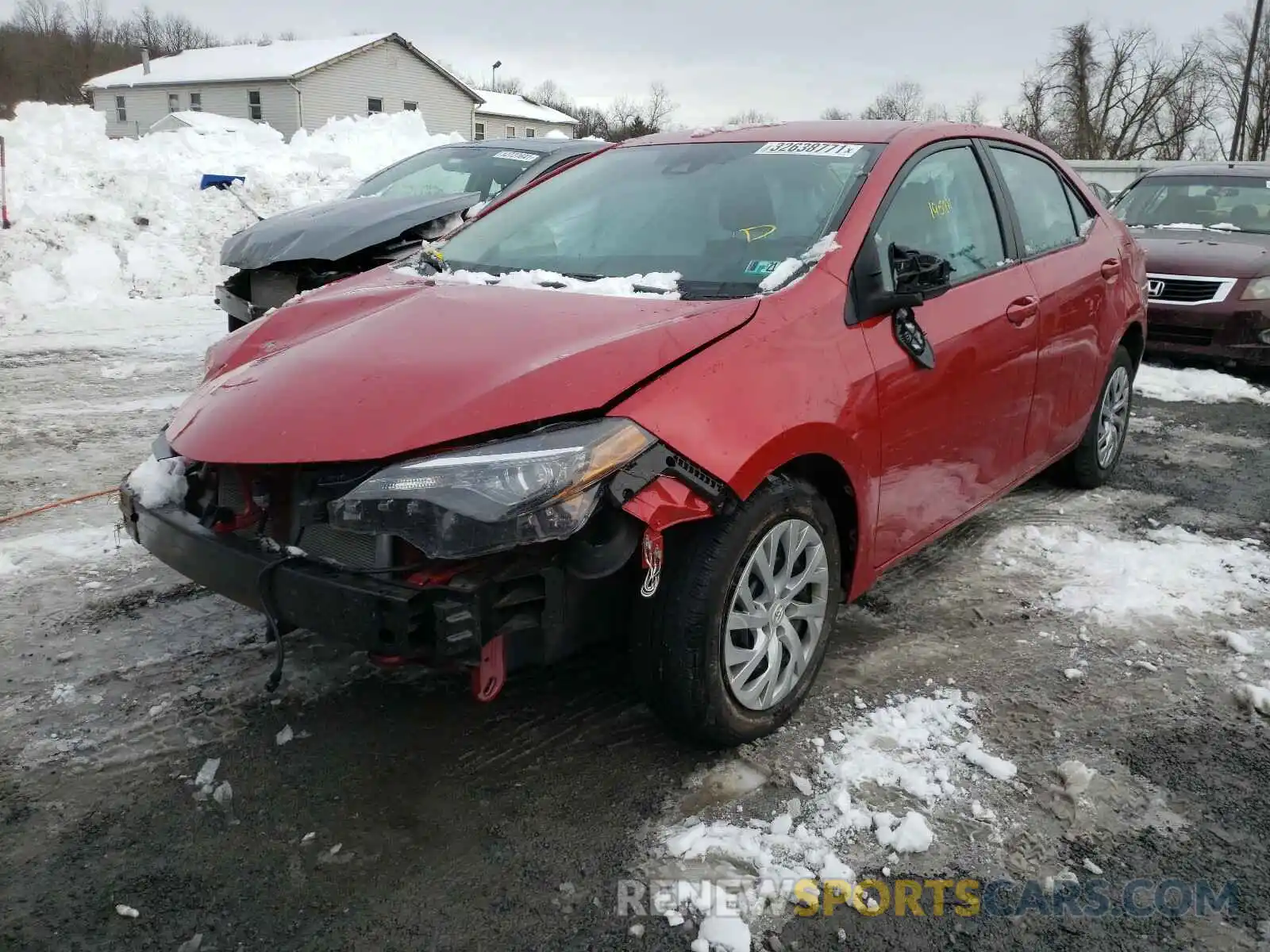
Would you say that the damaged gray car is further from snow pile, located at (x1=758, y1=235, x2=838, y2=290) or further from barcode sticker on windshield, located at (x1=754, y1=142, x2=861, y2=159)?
snow pile, located at (x1=758, y1=235, x2=838, y2=290)

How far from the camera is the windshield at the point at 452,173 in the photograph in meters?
7.58

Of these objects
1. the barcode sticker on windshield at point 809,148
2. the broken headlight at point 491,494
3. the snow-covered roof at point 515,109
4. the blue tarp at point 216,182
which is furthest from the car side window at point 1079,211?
the snow-covered roof at point 515,109

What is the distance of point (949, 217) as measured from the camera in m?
3.66

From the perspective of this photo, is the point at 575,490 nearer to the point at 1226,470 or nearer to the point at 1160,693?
the point at 1160,693

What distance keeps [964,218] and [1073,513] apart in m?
1.91

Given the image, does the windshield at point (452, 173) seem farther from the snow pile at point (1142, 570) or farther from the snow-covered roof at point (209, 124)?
the snow-covered roof at point (209, 124)

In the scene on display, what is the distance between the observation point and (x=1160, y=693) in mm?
3252

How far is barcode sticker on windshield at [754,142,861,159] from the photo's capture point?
11.4 feet

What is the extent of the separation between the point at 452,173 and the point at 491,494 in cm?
630

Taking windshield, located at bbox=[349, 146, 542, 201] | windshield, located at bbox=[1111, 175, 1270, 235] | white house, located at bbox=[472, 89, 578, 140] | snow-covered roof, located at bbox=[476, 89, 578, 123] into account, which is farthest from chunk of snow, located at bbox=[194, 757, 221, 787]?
snow-covered roof, located at bbox=[476, 89, 578, 123]

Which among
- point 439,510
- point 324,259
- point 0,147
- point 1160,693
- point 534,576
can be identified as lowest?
point 1160,693

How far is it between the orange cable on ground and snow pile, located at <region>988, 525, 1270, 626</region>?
419 centimetres

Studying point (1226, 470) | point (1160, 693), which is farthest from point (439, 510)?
point (1226, 470)

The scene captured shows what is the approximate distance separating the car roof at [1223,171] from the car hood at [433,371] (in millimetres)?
9028
